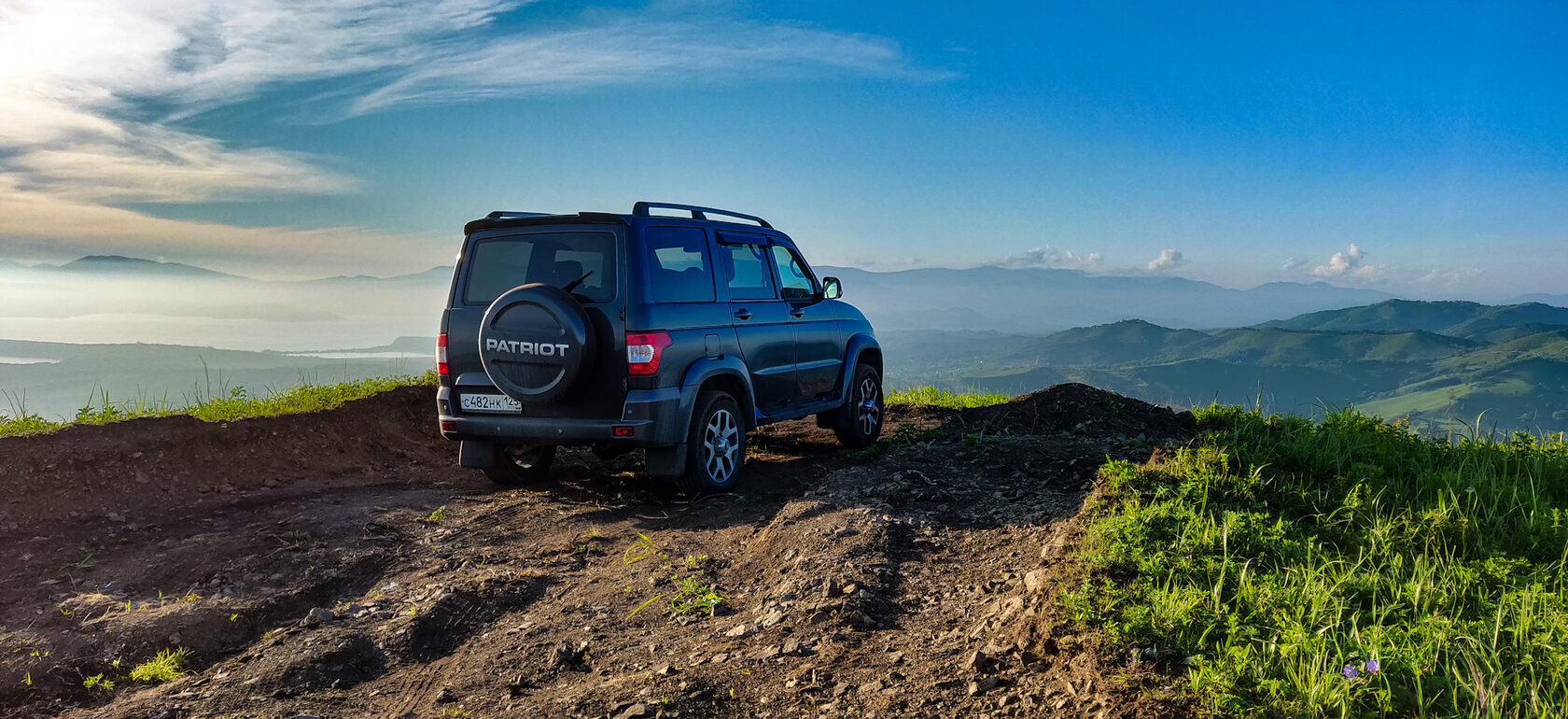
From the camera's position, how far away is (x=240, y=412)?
9.03 meters

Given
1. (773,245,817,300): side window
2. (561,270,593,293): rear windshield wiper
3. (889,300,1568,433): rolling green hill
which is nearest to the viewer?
(561,270,593,293): rear windshield wiper

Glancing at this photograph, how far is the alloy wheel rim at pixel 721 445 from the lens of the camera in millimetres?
7160

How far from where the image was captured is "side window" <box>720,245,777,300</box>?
7.72 metres

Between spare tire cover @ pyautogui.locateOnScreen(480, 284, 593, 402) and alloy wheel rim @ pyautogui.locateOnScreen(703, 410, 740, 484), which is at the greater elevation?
spare tire cover @ pyautogui.locateOnScreen(480, 284, 593, 402)

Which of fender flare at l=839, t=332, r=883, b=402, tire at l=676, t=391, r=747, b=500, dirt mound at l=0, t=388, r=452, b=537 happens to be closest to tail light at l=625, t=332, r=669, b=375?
tire at l=676, t=391, r=747, b=500

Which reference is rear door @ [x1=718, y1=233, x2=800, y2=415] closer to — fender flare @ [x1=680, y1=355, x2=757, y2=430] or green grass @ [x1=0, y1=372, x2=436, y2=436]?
fender flare @ [x1=680, y1=355, x2=757, y2=430]

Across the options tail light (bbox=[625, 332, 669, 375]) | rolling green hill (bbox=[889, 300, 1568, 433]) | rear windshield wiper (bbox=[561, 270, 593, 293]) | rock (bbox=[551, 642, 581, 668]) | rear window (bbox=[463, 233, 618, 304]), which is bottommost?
rolling green hill (bbox=[889, 300, 1568, 433])

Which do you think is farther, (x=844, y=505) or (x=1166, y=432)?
(x=1166, y=432)

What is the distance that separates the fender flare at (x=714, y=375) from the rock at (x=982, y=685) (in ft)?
12.1

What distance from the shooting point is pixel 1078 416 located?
32.4ft

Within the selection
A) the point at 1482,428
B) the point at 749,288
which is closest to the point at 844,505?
the point at 749,288

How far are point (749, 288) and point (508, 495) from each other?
107 inches

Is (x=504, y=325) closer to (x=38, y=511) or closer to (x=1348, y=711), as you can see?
(x=38, y=511)

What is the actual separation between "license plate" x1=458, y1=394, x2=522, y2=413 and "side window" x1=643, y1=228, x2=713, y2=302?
143 centimetres
